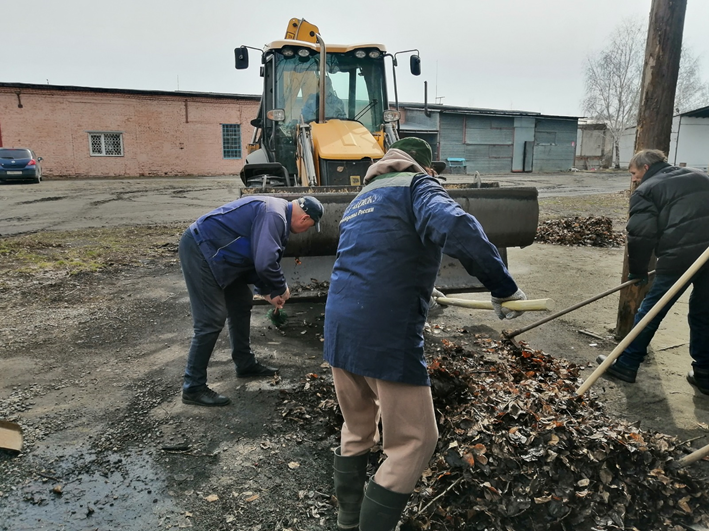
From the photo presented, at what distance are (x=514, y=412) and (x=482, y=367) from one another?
3.74 feet

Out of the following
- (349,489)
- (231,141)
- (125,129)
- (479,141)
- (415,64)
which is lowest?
(349,489)

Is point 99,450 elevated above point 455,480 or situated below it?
below

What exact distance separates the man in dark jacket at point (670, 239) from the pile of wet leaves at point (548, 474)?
118cm

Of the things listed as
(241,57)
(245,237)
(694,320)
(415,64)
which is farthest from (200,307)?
(415,64)

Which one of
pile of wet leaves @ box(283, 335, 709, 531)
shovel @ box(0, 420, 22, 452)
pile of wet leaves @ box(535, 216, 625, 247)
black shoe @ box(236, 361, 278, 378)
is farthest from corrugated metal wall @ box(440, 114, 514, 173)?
shovel @ box(0, 420, 22, 452)

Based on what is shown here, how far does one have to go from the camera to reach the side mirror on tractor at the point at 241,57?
24.0 ft

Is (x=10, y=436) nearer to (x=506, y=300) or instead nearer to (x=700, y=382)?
(x=506, y=300)

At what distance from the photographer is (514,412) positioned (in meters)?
2.96

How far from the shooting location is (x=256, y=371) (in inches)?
171

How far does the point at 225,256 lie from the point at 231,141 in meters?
28.4

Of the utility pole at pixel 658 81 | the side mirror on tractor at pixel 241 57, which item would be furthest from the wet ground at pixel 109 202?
the utility pole at pixel 658 81

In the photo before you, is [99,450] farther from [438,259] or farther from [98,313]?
[98,313]

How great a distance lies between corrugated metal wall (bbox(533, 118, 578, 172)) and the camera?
38.1m

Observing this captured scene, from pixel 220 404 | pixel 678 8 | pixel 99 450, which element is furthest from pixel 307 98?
pixel 99 450
